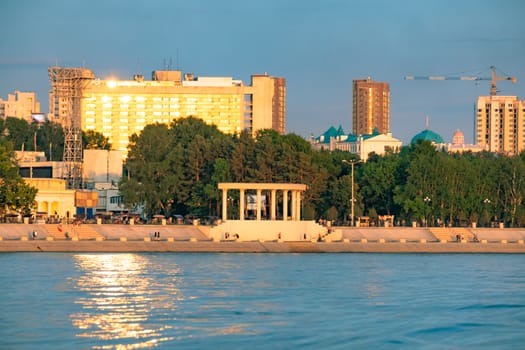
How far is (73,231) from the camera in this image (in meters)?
117

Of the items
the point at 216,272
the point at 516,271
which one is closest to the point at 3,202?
the point at 216,272

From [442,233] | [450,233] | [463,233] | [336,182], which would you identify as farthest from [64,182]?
[463,233]

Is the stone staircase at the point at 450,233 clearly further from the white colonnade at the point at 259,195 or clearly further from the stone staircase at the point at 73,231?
the stone staircase at the point at 73,231

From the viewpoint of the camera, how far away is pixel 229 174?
456ft

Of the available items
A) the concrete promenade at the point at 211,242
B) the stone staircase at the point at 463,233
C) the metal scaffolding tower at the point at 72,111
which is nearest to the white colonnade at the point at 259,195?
the concrete promenade at the point at 211,242

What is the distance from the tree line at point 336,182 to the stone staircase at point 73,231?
1964cm

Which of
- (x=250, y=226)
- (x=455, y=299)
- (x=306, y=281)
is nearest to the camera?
(x=455, y=299)

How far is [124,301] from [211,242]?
4690 cm

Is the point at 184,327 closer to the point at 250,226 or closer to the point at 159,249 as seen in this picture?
the point at 159,249

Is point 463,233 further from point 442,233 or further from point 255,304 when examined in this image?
point 255,304

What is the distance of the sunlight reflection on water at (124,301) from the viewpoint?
5741cm

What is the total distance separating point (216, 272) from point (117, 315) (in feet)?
83.3

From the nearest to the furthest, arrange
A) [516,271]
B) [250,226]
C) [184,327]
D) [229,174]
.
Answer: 1. [184,327]
2. [516,271]
3. [250,226]
4. [229,174]

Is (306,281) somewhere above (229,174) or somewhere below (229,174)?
below
